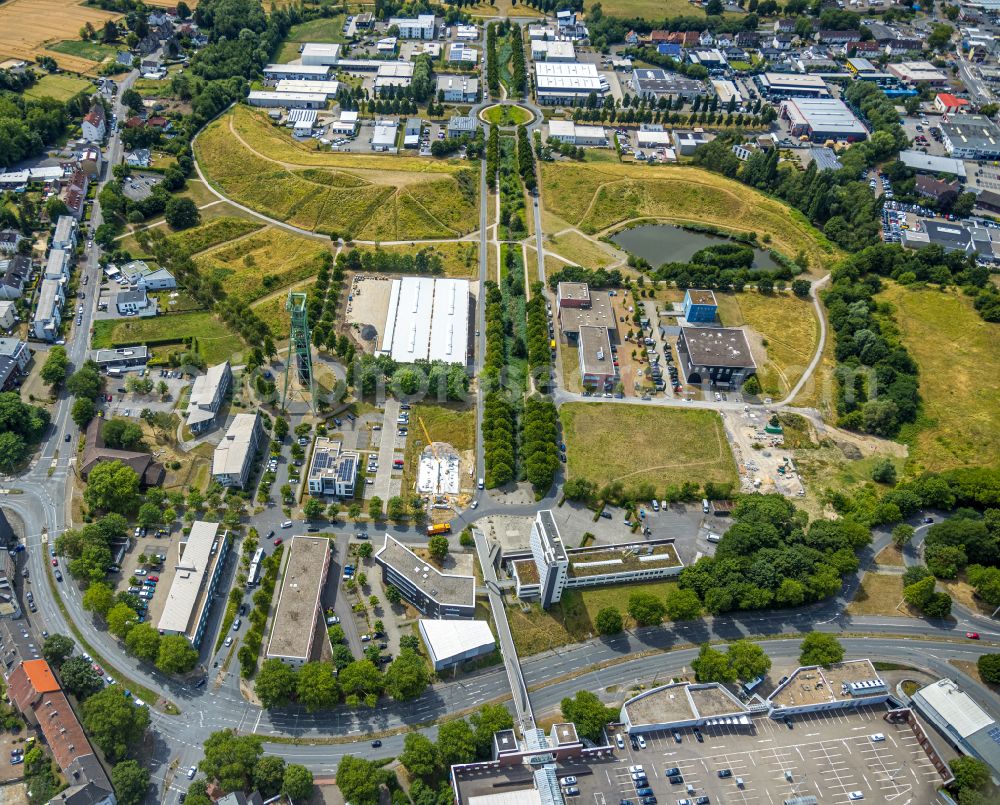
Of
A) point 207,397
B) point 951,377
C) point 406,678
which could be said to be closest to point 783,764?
point 406,678

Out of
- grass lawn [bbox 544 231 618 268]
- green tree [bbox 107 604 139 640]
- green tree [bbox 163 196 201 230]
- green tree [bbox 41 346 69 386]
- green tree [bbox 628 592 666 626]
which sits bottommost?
green tree [bbox 107 604 139 640]

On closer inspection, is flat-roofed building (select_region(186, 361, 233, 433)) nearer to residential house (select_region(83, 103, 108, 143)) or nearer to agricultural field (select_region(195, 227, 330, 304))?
agricultural field (select_region(195, 227, 330, 304))

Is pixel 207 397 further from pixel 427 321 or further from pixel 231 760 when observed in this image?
pixel 231 760

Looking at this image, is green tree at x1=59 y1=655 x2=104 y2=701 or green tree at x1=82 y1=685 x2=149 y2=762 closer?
green tree at x1=82 y1=685 x2=149 y2=762

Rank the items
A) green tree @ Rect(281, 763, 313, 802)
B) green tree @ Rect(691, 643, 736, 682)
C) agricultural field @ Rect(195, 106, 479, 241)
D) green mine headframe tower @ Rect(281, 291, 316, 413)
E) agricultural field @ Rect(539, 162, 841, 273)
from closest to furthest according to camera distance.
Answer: green tree @ Rect(281, 763, 313, 802) → green tree @ Rect(691, 643, 736, 682) → green mine headframe tower @ Rect(281, 291, 316, 413) → agricultural field @ Rect(195, 106, 479, 241) → agricultural field @ Rect(539, 162, 841, 273)

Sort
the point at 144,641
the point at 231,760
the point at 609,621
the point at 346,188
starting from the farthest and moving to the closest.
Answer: the point at 346,188
the point at 609,621
the point at 144,641
the point at 231,760

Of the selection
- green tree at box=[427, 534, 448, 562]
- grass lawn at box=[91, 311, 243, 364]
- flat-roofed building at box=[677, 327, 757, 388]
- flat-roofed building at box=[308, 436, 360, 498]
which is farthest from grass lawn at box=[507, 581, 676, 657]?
grass lawn at box=[91, 311, 243, 364]

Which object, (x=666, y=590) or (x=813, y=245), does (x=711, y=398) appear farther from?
(x=813, y=245)
